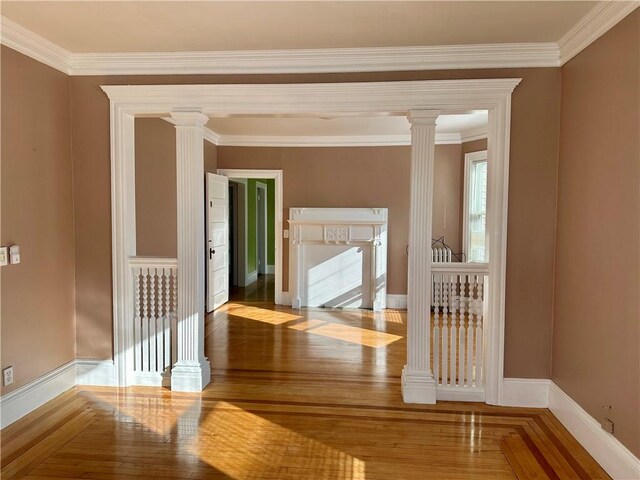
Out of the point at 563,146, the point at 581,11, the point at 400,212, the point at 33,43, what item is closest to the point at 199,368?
the point at 33,43

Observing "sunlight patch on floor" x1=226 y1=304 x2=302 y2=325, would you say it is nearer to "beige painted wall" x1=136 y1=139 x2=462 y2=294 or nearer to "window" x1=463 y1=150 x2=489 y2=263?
"beige painted wall" x1=136 y1=139 x2=462 y2=294

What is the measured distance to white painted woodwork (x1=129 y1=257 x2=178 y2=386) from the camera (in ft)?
12.0

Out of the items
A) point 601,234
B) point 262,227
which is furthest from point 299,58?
point 262,227

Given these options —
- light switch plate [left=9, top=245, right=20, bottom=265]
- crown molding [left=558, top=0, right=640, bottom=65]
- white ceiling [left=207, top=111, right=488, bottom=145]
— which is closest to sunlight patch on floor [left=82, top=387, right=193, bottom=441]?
light switch plate [left=9, top=245, right=20, bottom=265]

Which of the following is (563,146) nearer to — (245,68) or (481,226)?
(245,68)

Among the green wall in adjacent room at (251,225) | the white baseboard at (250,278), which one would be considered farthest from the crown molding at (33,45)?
the white baseboard at (250,278)

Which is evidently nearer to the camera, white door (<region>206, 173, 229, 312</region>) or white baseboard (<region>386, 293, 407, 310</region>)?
white door (<region>206, 173, 229, 312</region>)

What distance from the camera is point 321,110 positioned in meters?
3.44

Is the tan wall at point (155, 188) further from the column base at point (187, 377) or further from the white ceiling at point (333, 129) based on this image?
the column base at point (187, 377)

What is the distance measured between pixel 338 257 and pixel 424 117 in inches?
143

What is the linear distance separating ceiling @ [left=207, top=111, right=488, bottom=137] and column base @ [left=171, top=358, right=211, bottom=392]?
2.96 meters

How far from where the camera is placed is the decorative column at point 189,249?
3.53 metres

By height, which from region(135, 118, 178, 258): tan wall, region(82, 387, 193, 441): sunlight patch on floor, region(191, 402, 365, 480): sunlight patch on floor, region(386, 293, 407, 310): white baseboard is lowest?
region(191, 402, 365, 480): sunlight patch on floor

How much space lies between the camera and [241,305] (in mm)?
6836
